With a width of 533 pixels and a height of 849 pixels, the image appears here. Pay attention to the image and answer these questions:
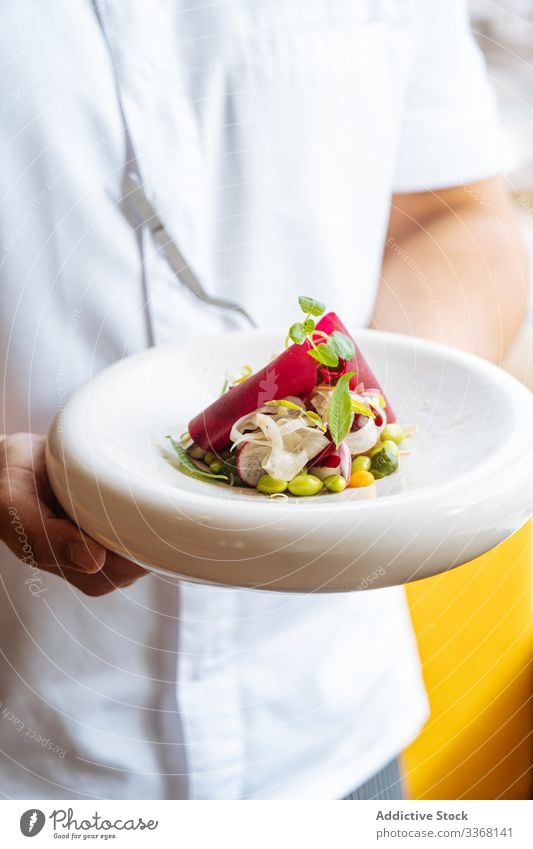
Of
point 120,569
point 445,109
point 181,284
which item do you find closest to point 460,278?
point 445,109

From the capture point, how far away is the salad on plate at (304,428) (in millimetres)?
362

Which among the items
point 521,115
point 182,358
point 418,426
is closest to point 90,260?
point 182,358

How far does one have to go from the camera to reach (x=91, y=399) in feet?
1.30

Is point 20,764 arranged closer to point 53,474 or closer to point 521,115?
point 53,474

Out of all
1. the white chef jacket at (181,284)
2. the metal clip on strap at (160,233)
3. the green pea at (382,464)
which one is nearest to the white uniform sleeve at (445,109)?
the white chef jacket at (181,284)

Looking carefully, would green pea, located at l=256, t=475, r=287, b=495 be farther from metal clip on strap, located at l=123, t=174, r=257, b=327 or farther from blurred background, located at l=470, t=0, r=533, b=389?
blurred background, located at l=470, t=0, r=533, b=389

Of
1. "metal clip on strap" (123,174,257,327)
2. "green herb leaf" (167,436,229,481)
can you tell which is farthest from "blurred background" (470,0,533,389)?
"green herb leaf" (167,436,229,481)

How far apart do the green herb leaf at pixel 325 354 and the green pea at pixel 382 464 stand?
48 millimetres

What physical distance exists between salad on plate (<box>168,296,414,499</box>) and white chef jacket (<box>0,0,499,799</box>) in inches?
4.9

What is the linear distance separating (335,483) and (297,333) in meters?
0.07

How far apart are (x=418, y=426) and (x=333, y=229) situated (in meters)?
0.19

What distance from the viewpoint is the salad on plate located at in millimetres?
362

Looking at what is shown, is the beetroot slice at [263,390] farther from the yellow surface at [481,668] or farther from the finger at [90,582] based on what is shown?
the yellow surface at [481,668]

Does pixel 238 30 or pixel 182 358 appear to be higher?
pixel 238 30
